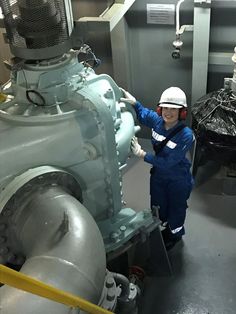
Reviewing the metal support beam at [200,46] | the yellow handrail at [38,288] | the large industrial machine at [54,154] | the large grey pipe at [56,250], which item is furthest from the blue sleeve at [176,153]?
the yellow handrail at [38,288]

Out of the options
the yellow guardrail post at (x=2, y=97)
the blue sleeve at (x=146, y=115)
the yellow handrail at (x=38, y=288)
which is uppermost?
the yellow guardrail post at (x=2, y=97)

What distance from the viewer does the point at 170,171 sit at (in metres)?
2.29

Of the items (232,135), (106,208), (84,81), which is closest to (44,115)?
(84,81)

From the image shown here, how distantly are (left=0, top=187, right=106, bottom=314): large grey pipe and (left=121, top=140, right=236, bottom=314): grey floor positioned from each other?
110 cm

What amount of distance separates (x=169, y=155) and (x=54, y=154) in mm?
843

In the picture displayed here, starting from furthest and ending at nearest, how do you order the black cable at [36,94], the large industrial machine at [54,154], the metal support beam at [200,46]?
1. the metal support beam at [200,46]
2. the black cable at [36,94]
3. the large industrial machine at [54,154]

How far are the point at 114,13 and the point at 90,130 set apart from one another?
0.61 m

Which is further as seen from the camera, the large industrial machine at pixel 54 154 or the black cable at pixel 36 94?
the black cable at pixel 36 94

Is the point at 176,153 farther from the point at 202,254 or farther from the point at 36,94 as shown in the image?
the point at 36,94

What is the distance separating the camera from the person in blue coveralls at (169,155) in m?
2.16

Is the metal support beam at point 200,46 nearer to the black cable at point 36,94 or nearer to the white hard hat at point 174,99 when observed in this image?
the white hard hat at point 174,99

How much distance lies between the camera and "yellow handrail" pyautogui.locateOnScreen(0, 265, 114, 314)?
1.01m

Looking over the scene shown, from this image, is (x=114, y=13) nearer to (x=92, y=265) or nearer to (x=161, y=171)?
(x=161, y=171)

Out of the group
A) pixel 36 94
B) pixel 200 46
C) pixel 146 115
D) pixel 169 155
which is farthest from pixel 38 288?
pixel 200 46
